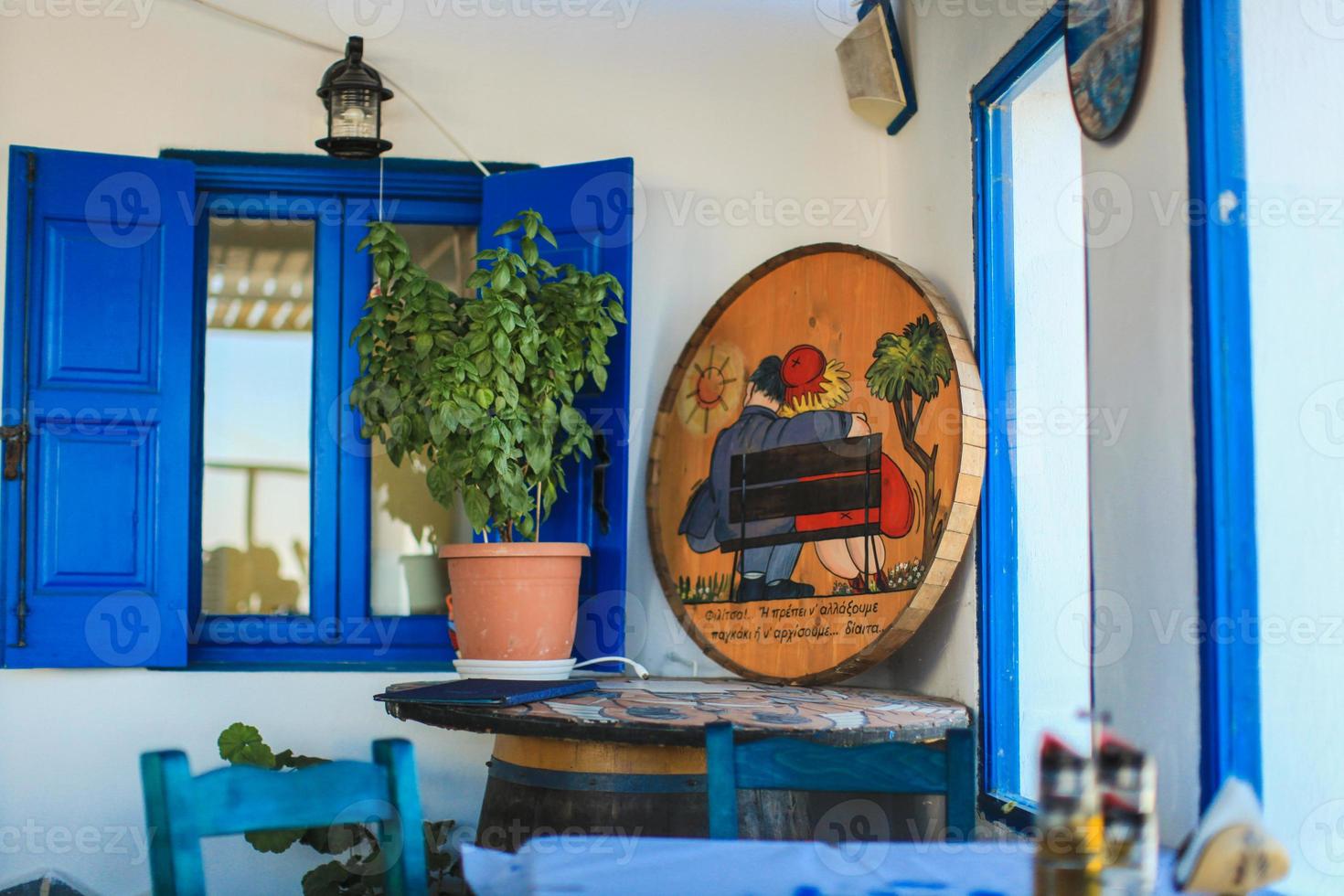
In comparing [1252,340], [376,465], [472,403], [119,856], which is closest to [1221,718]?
[1252,340]

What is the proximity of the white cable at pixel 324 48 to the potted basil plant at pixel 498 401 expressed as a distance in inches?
26.1

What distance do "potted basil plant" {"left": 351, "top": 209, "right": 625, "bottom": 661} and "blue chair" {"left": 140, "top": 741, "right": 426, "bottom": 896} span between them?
1421 mm


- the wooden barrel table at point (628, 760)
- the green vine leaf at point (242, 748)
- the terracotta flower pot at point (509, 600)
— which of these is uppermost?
the terracotta flower pot at point (509, 600)

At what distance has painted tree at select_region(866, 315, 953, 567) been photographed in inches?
124

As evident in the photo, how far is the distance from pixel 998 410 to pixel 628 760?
128cm

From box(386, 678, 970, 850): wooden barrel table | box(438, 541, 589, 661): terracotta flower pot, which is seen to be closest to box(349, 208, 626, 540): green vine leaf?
box(438, 541, 589, 661): terracotta flower pot

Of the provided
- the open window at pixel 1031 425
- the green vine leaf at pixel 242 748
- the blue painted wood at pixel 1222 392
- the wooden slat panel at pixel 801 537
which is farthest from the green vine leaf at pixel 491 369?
the blue painted wood at pixel 1222 392

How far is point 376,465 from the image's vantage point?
4129 millimetres

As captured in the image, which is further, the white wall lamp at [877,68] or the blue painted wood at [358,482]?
the blue painted wood at [358,482]

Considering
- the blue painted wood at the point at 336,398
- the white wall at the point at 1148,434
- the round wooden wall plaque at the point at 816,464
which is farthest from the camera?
the blue painted wood at the point at 336,398

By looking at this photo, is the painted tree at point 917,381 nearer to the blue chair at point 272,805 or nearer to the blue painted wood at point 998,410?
the blue painted wood at point 998,410

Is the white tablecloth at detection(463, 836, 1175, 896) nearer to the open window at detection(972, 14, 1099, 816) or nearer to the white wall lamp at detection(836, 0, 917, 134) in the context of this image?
the open window at detection(972, 14, 1099, 816)

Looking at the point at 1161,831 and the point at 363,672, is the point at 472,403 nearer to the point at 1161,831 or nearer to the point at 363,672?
the point at 363,672

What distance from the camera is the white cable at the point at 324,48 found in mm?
4043
